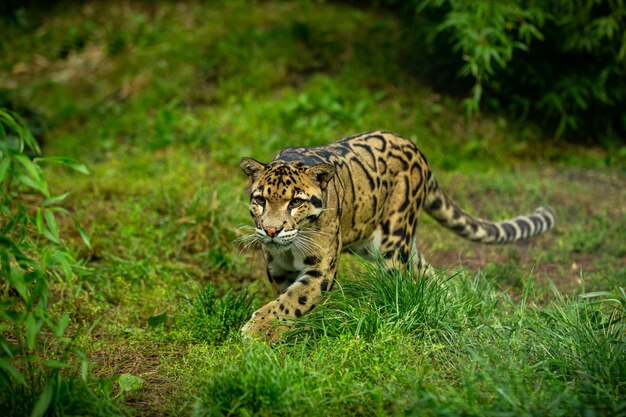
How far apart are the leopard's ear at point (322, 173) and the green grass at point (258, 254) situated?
2.59 ft

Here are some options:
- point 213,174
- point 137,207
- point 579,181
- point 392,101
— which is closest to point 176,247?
point 137,207

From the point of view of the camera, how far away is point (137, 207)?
837 centimetres

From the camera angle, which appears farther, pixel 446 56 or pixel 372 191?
pixel 446 56

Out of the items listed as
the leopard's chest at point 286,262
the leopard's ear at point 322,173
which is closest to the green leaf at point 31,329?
the leopard's chest at point 286,262

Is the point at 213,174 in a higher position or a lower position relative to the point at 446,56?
lower

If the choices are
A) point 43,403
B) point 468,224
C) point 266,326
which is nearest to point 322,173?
point 266,326

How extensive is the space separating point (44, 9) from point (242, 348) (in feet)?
38.4

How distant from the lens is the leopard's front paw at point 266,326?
5.57 metres

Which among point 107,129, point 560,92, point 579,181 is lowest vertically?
point 107,129

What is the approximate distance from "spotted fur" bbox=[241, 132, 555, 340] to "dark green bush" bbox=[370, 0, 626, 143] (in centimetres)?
341

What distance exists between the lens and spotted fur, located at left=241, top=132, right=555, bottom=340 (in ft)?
18.4

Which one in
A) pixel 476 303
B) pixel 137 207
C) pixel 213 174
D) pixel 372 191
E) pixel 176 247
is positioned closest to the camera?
pixel 476 303

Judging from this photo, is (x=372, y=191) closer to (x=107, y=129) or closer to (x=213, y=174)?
(x=213, y=174)

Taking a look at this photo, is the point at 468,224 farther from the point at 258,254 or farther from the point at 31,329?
the point at 31,329
